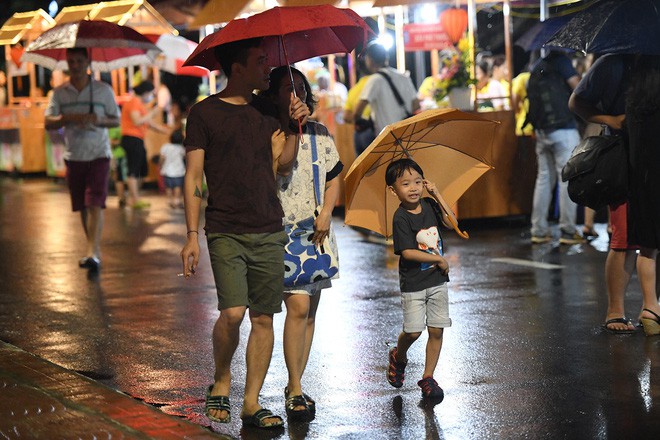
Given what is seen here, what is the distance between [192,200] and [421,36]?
15.5 metres

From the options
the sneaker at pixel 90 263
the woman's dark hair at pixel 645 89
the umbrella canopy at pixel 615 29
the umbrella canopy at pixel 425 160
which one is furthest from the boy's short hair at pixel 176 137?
the umbrella canopy at pixel 425 160

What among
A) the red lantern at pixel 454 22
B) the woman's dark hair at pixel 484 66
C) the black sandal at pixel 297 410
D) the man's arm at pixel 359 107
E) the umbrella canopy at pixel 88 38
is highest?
the red lantern at pixel 454 22

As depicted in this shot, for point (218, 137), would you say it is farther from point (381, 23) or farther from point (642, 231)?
point (381, 23)

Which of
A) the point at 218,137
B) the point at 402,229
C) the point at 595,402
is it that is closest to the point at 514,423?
the point at 595,402

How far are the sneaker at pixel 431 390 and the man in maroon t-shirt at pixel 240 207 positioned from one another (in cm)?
89

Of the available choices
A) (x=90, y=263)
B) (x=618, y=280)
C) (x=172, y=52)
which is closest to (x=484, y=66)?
(x=90, y=263)

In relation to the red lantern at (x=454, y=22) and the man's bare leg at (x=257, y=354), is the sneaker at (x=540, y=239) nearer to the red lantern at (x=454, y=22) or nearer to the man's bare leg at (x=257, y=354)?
the red lantern at (x=454, y=22)

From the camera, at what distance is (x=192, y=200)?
601 centimetres

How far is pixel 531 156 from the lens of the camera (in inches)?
575

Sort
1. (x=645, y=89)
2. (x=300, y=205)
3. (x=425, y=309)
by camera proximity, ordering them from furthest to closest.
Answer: (x=645, y=89) → (x=425, y=309) → (x=300, y=205)

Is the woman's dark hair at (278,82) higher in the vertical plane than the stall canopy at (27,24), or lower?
lower

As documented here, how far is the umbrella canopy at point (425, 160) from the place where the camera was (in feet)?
21.9

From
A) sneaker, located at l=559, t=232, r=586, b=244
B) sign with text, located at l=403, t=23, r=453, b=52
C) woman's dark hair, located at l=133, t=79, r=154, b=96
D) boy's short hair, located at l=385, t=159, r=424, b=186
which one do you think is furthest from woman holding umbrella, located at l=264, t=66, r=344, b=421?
sign with text, located at l=403, t=23, r=453, b=52

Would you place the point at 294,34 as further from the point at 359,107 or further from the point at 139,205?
the point at 139,205
